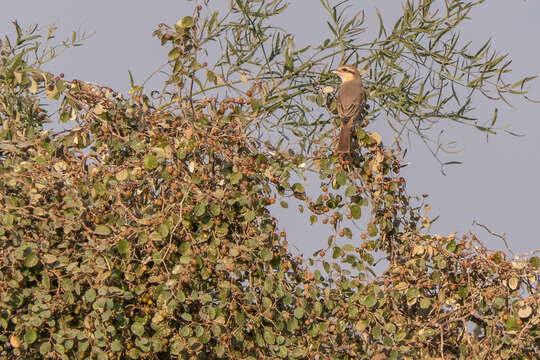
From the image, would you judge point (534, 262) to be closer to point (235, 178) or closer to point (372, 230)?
point (372, 230)

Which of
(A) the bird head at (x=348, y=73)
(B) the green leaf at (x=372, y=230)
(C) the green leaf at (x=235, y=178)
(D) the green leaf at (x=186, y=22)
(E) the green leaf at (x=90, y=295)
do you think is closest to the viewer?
(E) the green leaf at (x=90, y=295)

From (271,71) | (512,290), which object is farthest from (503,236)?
(271,71)

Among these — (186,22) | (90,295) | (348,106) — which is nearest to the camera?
(90,295)

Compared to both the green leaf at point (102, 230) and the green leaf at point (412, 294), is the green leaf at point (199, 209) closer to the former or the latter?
the green leaf at point (102, 230)

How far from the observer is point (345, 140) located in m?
4.98

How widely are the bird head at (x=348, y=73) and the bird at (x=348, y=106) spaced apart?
0.8 inches

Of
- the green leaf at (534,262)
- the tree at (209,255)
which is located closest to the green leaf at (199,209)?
the tree at (209,255)

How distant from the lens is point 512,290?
193 inches

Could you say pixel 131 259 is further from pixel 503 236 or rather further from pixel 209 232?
pixel 503 236

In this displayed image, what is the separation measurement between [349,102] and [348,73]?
1.53 feet

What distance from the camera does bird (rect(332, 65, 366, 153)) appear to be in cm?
498

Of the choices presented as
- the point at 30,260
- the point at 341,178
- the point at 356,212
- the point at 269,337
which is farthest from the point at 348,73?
the point at 30,260

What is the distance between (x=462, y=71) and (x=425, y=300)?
1.86 metres

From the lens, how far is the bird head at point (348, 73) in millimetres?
5426
